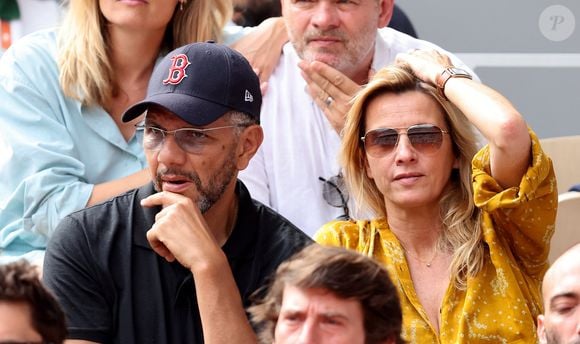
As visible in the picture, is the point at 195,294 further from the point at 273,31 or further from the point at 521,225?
the point at 273,31

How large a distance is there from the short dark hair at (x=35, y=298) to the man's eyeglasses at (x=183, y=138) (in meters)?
0.76

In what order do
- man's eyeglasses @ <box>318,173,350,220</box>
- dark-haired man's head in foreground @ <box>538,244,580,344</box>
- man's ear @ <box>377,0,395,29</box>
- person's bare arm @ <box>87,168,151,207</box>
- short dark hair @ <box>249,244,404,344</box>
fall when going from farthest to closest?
man's ear @ <box>377,0,395,29</box>, man's eyeglasses @ <box>318,173,350,220</box>, person's bare arm @ <box>87,168,151,207</box>, dark-haired man's head in foreground @ <box>538,244,580,344</box>, short dark hair @ <box>249,244,404,344</box>

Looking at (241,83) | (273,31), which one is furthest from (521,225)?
(273,31)

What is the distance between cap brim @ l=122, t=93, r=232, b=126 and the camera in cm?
315

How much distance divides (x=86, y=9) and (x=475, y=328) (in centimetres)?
168

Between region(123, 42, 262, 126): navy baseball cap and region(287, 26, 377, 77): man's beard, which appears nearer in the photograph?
region(123, 42, 262, 126): navy baseball cap

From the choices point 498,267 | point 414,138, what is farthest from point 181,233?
point 498,267

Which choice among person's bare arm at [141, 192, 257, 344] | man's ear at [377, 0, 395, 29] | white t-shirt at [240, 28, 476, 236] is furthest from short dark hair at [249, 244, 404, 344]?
man's ear at [377, 0, 395, 29]

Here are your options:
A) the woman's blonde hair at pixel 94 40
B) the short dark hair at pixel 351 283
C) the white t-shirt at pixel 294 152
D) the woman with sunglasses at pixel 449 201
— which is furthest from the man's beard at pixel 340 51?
the short dark hair at pixel 351 283

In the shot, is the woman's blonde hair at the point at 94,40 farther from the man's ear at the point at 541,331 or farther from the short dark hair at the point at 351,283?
→ the man's ear at the point at 541,331

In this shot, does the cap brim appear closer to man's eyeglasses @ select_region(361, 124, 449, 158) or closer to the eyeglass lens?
the eyeglass lens

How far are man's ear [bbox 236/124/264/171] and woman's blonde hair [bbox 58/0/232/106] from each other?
2.68ft

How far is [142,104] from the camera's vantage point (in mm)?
3180

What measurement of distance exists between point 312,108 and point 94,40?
2.44ft
